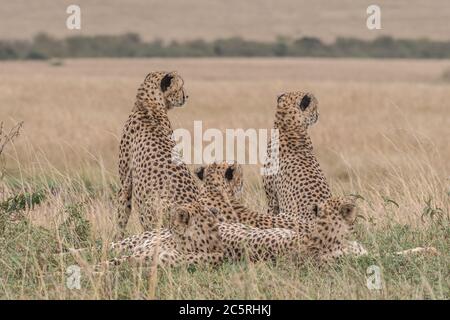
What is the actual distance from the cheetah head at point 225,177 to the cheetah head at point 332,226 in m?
0.78

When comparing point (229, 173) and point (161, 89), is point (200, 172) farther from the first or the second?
point (161, 89)

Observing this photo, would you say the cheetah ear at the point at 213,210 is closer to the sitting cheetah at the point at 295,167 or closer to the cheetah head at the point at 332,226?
the cheetah head at the point at 332,226

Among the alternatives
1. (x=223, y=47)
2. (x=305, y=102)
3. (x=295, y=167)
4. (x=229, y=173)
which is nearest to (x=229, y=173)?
(x=229, y=173)

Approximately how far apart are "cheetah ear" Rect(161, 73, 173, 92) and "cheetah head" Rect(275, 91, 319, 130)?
2.37 ft

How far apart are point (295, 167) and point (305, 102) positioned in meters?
0.46

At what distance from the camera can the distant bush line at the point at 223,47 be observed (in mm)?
Answer: 56250

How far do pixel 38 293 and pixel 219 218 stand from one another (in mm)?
1244

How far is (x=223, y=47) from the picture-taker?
2248 inches

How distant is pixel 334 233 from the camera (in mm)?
5301

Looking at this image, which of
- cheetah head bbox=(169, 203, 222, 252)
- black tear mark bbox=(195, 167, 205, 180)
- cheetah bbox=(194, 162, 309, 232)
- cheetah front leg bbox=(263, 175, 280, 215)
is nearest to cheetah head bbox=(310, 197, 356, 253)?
cheetah bbox=(194, 162, 309, 232)

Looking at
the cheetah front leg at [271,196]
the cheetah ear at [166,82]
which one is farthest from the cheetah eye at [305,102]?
the cheetah ear at [166,82]

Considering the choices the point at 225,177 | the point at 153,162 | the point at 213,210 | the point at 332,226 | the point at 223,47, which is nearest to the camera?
the point at 332,226
